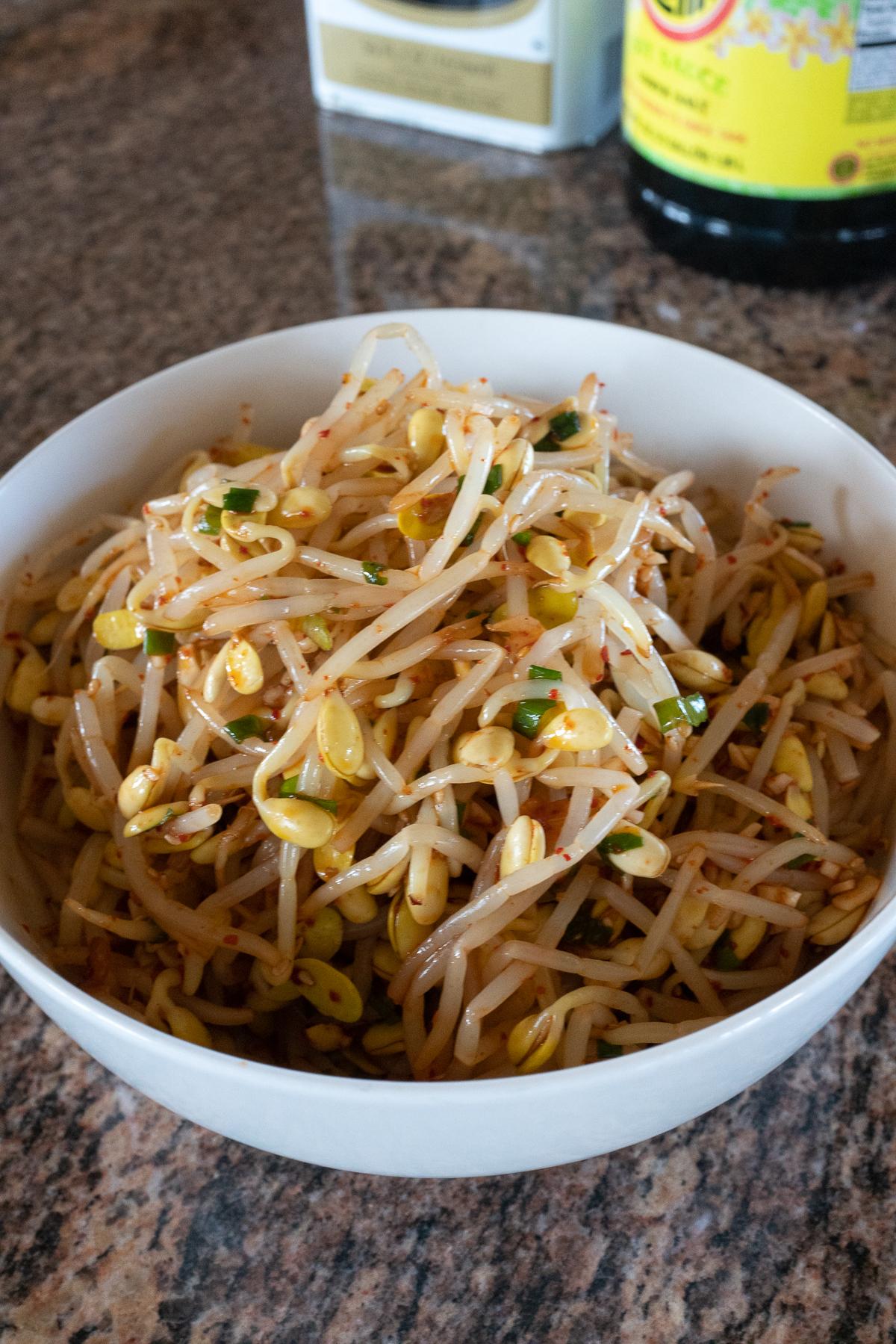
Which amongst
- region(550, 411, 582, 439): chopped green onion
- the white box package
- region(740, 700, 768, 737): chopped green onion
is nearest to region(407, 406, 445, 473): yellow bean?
region(550, 411, 582, 439): chopped green onion

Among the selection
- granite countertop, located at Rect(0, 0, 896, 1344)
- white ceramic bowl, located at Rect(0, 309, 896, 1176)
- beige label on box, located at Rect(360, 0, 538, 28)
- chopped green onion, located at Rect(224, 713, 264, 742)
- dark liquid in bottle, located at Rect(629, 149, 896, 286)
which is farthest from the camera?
beige label on box, located at Rect(360, 0, 538, 28)

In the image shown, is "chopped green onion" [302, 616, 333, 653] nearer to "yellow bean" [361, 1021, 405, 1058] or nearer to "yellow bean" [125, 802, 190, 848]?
"yellow bean" [125, 802, 190, 848]

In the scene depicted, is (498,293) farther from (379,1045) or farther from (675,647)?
(379,1045)

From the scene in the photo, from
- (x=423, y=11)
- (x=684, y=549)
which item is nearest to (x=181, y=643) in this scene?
(x=684, y=549)

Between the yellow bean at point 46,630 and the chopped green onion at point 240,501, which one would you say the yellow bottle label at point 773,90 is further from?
the yellow bean at point 46,630

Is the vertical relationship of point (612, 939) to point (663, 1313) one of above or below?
above

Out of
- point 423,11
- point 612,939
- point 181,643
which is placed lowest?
point 612,939

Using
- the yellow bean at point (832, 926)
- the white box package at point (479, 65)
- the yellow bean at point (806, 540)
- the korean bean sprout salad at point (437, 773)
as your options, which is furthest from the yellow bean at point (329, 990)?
Answer: the white box package at point (479, 65)
